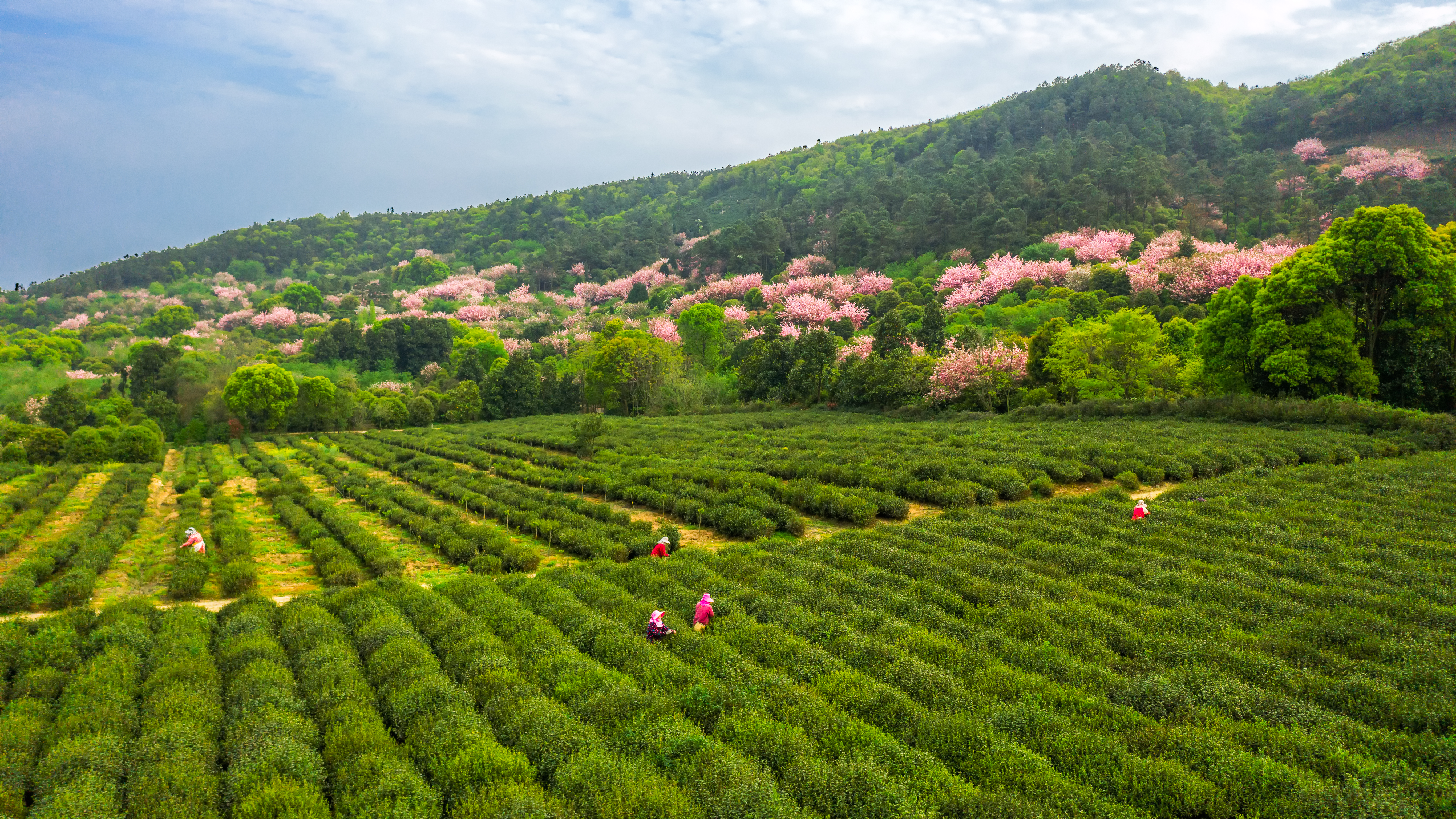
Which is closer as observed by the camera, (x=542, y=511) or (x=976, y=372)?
(x=542, y=511)

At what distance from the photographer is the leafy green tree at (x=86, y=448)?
37.2 m

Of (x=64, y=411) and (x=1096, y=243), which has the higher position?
(x=1096, y=243)

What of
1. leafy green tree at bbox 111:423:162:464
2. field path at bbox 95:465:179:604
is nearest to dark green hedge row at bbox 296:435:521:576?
field path at bbox 95:465:179:604


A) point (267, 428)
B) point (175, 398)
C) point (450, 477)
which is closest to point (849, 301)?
point (450, 477)

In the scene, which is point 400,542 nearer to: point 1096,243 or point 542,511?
point 542,511

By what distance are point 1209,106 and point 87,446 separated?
493 feet

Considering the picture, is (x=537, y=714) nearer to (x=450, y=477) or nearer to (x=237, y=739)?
(x=237, y=739)

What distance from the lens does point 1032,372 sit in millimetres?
36969

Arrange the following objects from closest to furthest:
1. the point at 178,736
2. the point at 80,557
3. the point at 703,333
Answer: the point at 178,736, the point at 80,557, the point at 703,333

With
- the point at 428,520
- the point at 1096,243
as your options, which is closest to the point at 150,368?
the point at 428,520

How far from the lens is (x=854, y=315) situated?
210 ft

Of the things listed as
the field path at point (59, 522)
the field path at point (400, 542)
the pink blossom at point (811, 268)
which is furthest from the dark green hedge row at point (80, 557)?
the pink blossom at point (811, 268)

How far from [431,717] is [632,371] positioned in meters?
48.1

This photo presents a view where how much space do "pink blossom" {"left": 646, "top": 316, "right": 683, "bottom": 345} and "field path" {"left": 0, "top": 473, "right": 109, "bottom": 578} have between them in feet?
152
